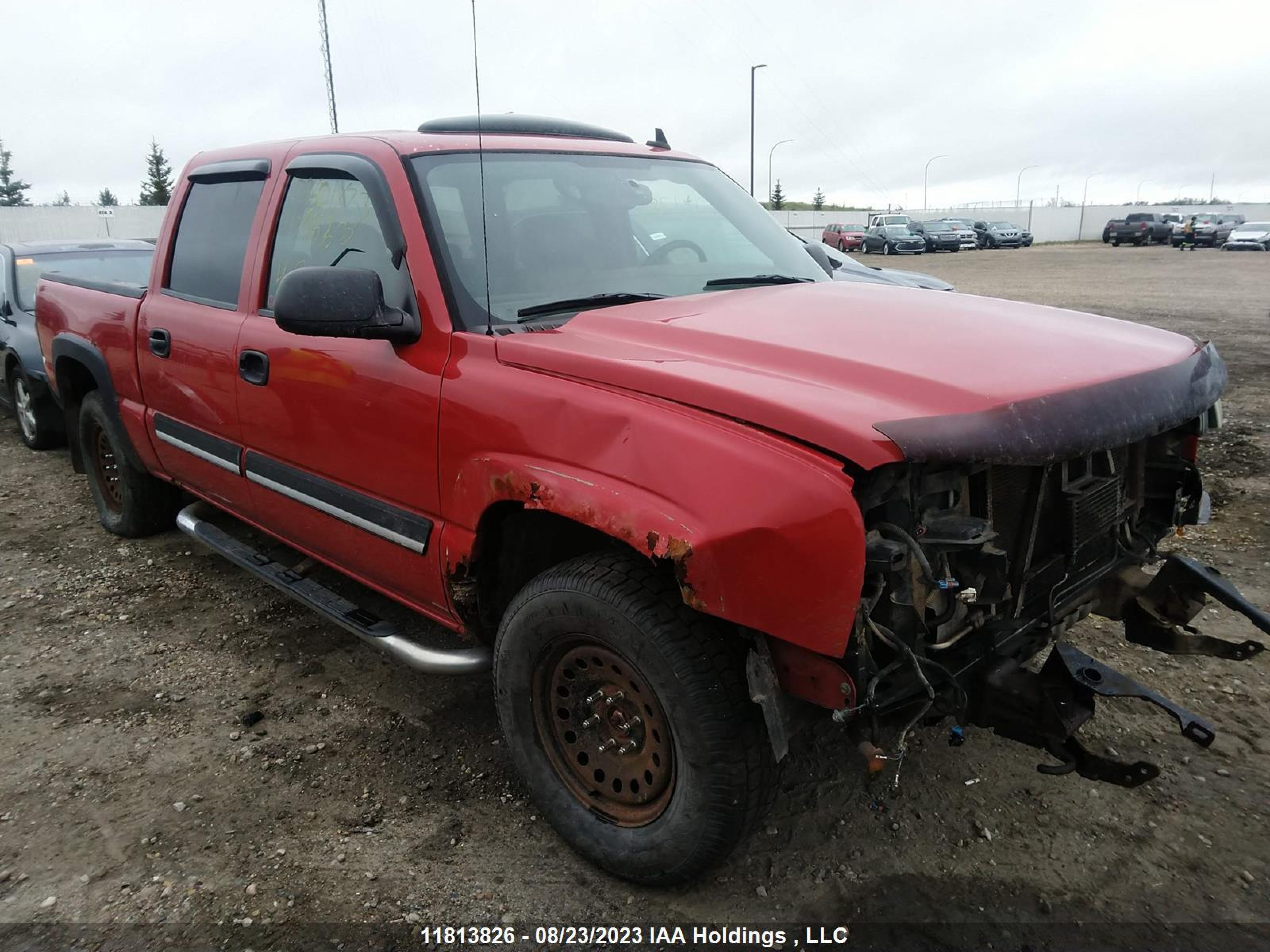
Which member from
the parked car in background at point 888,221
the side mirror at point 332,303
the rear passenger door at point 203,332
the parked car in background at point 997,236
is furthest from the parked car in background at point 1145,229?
the side mirror at point 332,303

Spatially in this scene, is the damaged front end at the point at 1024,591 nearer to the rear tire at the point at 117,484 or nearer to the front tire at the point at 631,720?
the front tire at the point at 631,720

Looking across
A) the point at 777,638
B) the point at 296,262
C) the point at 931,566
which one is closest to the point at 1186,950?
the point at 931,566

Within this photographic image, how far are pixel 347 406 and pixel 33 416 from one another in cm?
587

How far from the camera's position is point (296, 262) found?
11.0ft

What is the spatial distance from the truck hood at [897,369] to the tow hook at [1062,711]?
0.59 meters

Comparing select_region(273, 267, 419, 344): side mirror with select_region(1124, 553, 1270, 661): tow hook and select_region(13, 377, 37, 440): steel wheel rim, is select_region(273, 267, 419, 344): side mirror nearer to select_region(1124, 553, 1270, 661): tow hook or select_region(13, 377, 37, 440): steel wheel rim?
select_region(1124, 553, 1270, 661): tow hook

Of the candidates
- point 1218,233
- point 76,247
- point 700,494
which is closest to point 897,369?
point 700,494

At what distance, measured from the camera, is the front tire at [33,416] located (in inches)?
287

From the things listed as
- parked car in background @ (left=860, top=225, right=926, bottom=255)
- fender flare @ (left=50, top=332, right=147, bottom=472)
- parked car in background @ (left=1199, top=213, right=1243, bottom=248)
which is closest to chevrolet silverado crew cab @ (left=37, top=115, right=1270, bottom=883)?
fender flare @ (left=50, top=332, right=147, bottom=472)

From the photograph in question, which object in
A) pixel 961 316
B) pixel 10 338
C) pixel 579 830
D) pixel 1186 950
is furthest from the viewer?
pixel 10 338

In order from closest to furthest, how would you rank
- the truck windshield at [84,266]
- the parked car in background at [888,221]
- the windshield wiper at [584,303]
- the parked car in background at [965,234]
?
1. the windshield wiper at [584,303]
2. the truck windshield at [84,266]
3. the parked car in background at [888,221]
4. the parked car in background at [965,234]

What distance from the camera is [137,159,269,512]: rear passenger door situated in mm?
3611

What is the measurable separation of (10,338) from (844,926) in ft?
25.8

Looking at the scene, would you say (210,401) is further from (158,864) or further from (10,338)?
(10,338)
